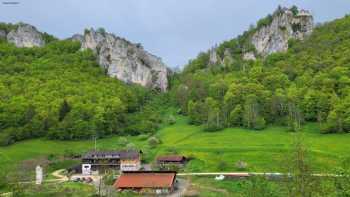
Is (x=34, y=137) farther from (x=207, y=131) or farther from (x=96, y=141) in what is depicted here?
(x=207, y=131)

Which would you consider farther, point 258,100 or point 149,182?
point 258,100

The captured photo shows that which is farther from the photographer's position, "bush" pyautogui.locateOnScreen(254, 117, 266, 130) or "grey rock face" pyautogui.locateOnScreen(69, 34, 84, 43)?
"grey rock face" pyautogui.locateOnScreen(69, 34, 84, 43)

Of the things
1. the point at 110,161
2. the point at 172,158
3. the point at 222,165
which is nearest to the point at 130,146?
the point at 110,161

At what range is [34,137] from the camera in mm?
100125

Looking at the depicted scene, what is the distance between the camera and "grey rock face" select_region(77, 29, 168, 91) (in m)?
144

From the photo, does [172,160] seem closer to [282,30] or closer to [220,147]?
[220,147]

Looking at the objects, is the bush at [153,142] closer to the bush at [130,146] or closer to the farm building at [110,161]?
the bush at [130,146]

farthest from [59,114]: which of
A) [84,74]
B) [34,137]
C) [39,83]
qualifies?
[84,74]

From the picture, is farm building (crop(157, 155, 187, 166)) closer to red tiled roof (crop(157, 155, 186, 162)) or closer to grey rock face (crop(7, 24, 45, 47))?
red tiled roof (crop(157, 155, 186, 162))

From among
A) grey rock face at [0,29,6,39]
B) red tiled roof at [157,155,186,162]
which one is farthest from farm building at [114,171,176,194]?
grey rock face at [0,29,6,39]

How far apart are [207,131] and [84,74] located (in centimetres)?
4961

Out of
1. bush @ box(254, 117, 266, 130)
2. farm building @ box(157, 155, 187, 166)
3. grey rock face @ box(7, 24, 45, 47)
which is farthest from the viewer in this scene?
grey rock face @ box(7, 24, 45, 47)

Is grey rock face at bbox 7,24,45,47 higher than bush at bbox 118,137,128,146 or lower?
higher

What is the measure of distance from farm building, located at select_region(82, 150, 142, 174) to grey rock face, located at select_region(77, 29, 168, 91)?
6473cm
